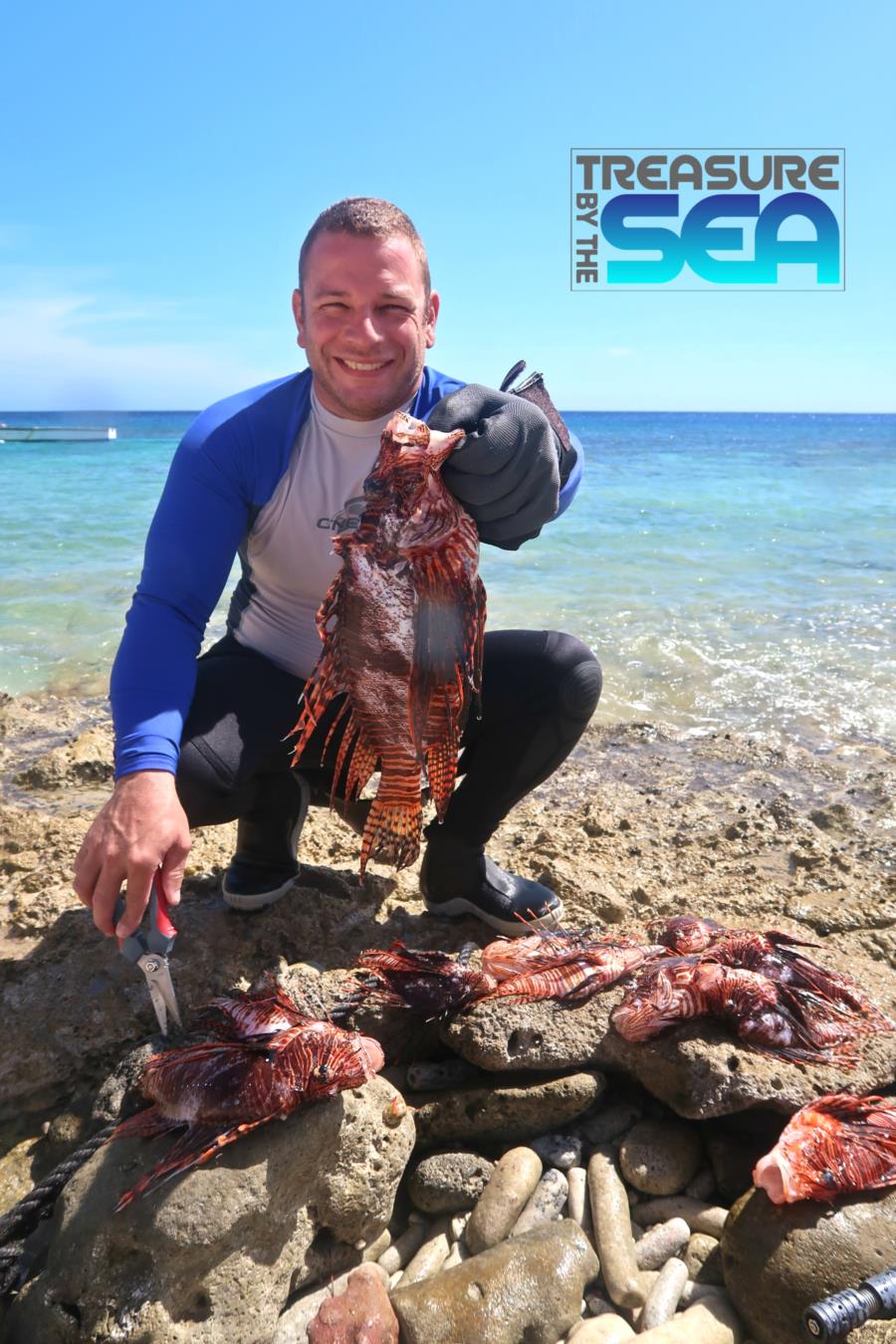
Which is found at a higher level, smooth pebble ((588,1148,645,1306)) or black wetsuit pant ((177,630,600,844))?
black wetsuit pant ((177,630,600,844))

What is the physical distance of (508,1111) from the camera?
264 centimetres

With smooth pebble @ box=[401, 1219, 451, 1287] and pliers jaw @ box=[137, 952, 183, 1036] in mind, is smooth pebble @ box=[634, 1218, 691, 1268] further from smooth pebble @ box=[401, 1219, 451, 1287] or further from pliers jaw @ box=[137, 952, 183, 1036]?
pliers jaw @ box=[137, 952, 183, 1036]

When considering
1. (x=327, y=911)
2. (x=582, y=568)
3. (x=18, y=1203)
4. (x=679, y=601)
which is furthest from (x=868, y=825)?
(x=582, y=568)

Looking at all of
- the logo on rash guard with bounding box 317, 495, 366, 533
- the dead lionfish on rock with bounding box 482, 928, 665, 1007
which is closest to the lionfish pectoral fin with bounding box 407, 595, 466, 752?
the logo on rash guard with bounding box 317, 495, 366, 533

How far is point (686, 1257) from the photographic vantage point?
93.6 inches

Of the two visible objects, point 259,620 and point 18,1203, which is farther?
point 259,620

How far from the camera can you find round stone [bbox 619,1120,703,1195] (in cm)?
255

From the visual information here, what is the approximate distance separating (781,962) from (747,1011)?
293mm

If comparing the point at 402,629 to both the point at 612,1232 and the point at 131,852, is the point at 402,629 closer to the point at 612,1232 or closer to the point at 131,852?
the point at 131,852

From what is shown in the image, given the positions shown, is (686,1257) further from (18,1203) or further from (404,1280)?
(18,1203)

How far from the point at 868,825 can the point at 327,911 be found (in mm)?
2992

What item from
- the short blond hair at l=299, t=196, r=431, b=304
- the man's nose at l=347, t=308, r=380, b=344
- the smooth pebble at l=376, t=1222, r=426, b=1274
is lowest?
the smooth pebble at l=376, t=1222, r=426, b=1274

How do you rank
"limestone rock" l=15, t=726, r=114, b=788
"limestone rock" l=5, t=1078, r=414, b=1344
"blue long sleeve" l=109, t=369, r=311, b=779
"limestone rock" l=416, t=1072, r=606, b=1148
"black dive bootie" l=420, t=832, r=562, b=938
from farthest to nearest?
"limestone rock" l=15, t=726, r=114, b=788
"black dive bootie" l=420, t=832, r=562, b=938
"blue long sleeve" l=109, t=369, r=311, b=779
"limestone rock" l=416, t=1072, r=606, b=1148
"limestone rock" l=5, t=1078, r=414, b=1344

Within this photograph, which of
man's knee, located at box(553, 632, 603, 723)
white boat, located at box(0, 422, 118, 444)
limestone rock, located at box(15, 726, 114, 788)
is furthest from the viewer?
white boat, located at box(0, 422, 118, 444)
